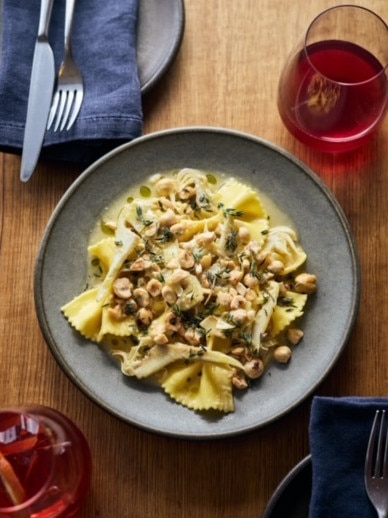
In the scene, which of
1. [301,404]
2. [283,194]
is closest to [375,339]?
[301,404]

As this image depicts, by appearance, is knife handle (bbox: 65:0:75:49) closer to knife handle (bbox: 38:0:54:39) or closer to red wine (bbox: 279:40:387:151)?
knife handle (bbox: 38:0:54:39)

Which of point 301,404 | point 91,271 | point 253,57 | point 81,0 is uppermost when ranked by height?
point 81,0

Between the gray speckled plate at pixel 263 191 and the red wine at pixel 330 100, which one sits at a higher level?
the red wine at pixel 330 100

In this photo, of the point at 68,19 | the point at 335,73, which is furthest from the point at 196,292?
the point at 68,19

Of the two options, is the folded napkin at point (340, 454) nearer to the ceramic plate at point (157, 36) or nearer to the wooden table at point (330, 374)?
the wooden table at point (330, 374)

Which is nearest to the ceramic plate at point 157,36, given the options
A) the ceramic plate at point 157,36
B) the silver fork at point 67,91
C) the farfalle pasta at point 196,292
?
the ceramic plate at point 157,36

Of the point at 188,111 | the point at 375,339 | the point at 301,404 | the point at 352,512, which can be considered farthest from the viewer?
the point at 188,111

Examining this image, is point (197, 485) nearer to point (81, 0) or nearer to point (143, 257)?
point (143, 257)
